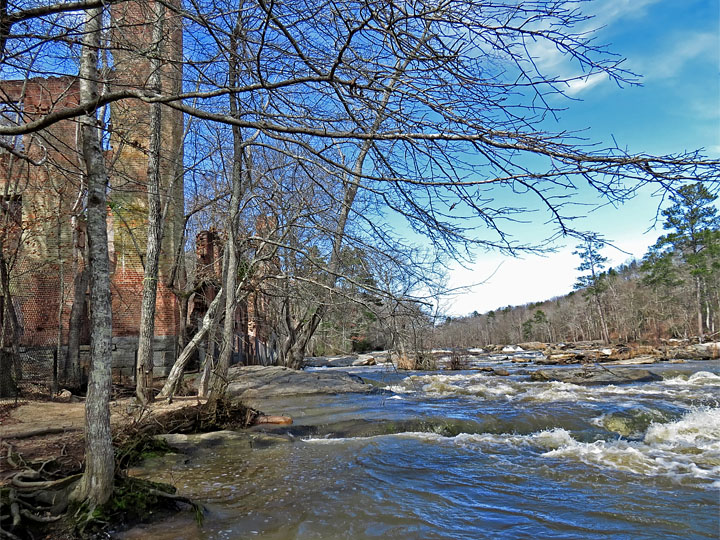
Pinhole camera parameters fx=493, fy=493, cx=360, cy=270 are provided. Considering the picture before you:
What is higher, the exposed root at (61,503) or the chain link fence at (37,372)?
the chain link fence at (37,372)

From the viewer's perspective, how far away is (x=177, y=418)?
7.78 meters

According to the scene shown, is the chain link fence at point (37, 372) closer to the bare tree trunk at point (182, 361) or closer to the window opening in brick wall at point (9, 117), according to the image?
the bare tree trunk at point (182, 361)

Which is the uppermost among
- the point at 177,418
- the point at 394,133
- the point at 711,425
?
the point at 394,133

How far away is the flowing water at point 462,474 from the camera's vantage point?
4293mm

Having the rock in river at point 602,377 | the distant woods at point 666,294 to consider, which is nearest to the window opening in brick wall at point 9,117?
the rock in river at point 602,377

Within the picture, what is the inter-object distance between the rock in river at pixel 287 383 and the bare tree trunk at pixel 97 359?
9.34 m

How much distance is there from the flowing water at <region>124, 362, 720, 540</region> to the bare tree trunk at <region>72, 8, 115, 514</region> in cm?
49

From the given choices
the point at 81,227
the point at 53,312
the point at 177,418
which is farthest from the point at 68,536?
Answer: the point at 53,312

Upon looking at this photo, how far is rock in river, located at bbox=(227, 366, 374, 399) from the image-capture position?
1360cm

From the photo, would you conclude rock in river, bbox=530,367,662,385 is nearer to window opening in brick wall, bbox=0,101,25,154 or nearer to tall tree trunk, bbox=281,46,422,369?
tall tree trunk, bbox=281,46,422,369

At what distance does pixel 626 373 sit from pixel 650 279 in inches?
1768

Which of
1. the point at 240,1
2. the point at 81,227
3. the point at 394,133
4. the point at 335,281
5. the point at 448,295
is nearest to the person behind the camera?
the point at 394,133

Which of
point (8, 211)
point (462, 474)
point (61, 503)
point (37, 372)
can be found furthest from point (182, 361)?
point (37, 372)

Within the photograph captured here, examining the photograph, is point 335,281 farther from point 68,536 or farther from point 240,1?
point 68,536
